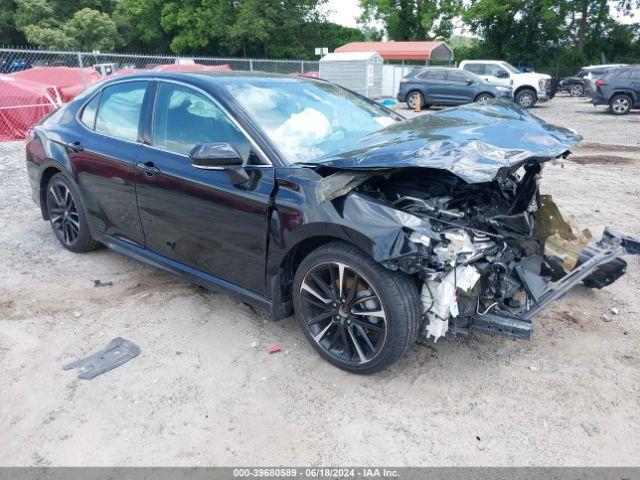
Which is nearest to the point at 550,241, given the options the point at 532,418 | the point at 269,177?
the point at 532,418

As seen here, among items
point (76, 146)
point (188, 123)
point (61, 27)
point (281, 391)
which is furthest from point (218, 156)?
point (61, 27)

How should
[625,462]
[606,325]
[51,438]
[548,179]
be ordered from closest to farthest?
[625,462] < [51,438] < [606,325] < [548,179]

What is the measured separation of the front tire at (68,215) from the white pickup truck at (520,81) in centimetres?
1857

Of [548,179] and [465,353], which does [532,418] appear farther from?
[548,179]

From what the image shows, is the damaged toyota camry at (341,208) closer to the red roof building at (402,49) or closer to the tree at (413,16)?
the red roof building at (402,49)

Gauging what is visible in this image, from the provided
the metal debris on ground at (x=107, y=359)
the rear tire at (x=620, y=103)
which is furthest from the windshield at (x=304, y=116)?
the rear tire at (x=620, y=103)

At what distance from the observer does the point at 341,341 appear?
3.26m

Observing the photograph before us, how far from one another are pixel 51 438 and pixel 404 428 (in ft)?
5.97

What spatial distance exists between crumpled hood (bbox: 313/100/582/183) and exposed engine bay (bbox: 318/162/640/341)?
0.10 metres

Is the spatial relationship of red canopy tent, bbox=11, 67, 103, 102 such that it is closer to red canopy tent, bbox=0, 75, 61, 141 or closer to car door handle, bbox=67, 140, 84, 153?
red canopy tent, bbox=0, 75, 61, 141

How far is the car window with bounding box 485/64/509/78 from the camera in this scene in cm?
2142

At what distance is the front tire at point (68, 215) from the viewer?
4730 millimetres

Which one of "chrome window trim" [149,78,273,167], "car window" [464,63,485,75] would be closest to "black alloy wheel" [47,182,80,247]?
"chrome window trim" [149,78,273,167]

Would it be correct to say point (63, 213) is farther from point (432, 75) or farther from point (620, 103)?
point (620, 103)
